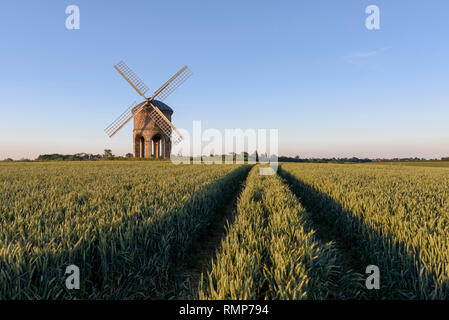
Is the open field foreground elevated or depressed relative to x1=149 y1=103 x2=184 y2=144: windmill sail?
depressed

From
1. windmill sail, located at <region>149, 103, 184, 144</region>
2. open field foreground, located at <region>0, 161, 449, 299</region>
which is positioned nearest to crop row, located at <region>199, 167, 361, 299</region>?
open field foreground, located at <region>0, 161, 449, 299</region>

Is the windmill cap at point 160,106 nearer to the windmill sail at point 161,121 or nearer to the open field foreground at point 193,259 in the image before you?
the windmill sail at point 161,121

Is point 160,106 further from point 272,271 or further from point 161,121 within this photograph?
point 272,271

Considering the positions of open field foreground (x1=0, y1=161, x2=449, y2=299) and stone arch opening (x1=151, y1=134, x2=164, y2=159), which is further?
stone arch opening (x1=151, y1=134, x2=164, y2=159)

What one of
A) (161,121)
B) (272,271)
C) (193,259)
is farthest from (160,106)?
(272,271)

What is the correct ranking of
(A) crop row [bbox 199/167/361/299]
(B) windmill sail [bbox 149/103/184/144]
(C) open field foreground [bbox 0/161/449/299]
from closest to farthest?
1. (A) crop row [bbox 199/167/361/299]
2. (C) open field foreground [bbox 0/161/449/299]
3. (B) windmill sail [bbox 149/103/184/144]

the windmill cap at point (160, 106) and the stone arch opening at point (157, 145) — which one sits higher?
the windmill cap at point (160, 106)

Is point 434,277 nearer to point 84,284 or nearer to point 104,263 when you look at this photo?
point 104,263

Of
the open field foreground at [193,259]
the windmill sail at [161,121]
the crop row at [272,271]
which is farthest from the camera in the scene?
the windmill sail at [161,121]

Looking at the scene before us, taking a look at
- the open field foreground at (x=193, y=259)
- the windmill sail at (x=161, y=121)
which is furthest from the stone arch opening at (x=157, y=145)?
the open field foreground at (x=193, y=259)

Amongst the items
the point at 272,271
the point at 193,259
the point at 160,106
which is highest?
the point at 160,106

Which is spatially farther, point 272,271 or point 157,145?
point 157,145

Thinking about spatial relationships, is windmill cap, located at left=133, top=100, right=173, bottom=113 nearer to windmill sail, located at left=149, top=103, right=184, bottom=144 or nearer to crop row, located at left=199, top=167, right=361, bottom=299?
windmill sail, located at left=149, top=103, right=184, bottom=144
